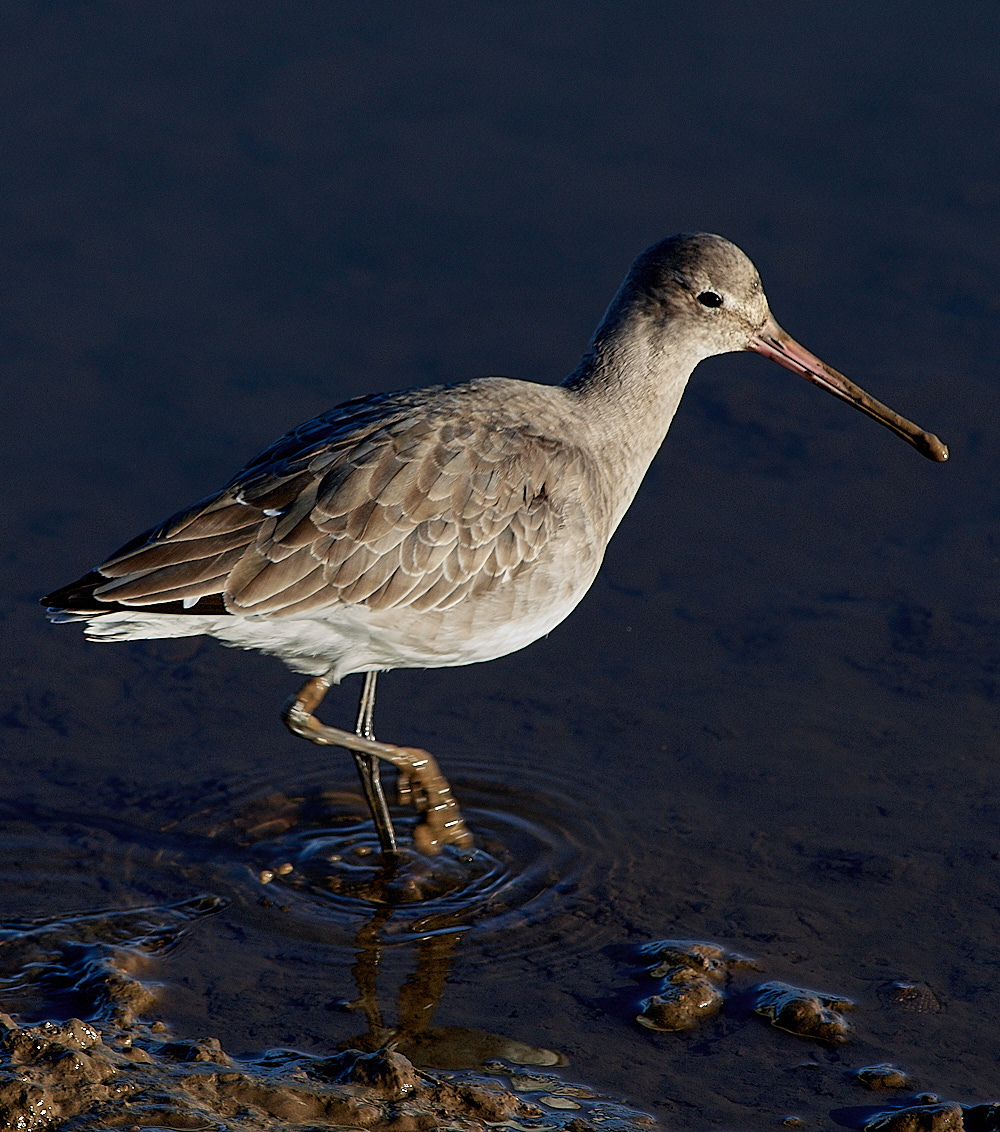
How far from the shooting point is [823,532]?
899 centimetres

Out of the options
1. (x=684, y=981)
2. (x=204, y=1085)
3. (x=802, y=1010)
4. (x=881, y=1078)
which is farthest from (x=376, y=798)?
(x=881, y=1078)

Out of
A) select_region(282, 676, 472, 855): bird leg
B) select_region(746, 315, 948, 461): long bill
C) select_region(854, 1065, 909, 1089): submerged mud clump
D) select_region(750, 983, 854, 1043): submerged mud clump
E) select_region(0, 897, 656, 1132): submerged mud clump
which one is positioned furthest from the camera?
select_region(746, 315, 948, 461): long bill

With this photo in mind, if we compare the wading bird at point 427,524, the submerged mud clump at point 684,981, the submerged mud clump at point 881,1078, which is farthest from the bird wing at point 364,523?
the submerged mud clump at point 881,1078

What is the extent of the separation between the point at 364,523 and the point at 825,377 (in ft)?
7.69

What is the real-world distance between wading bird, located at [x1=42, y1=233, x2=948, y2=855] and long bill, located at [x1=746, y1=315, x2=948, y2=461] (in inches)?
1.9

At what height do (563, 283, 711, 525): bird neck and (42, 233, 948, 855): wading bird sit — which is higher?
(563, 283, 711, 525): bird neck

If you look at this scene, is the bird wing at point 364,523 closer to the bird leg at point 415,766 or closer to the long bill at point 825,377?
the bird leg at point 415,766

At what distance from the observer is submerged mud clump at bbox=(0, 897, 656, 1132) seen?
4.79m

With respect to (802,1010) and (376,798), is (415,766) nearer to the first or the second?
(376,798)

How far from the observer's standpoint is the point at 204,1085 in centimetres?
503

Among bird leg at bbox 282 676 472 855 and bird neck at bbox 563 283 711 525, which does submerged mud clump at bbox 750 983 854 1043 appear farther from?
bird neck at bbox 563 283 711 525

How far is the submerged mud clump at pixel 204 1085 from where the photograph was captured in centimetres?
479

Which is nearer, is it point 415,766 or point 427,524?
point 427,524

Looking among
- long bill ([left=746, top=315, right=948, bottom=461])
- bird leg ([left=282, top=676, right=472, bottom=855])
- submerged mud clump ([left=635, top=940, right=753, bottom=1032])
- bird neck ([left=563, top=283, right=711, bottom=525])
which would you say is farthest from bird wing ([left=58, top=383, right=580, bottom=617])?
submerged mud clump ([left=635, top=940, right=753, bottom=1032])
